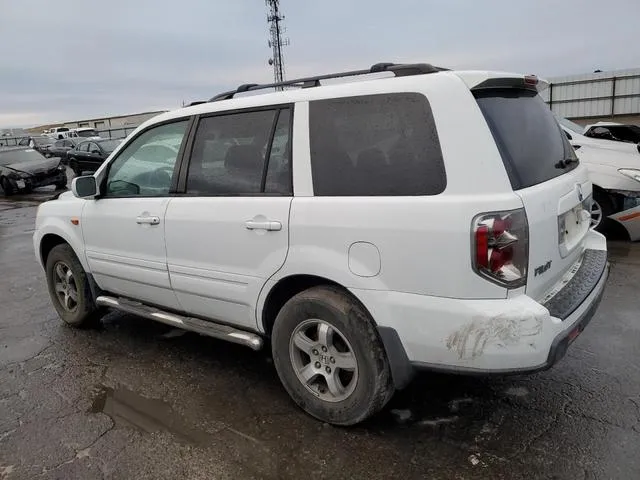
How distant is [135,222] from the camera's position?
150 inches

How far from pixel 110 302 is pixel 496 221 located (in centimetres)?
314

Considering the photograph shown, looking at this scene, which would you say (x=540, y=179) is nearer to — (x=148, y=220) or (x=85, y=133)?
(x=148, y=220)

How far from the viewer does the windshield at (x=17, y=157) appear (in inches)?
701

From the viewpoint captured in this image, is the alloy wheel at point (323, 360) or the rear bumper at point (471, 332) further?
the alloy wheel at point (323, 360)

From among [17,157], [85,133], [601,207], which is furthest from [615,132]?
[85,133]

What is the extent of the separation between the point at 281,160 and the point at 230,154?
467mm

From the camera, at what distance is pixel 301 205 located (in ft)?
9.45

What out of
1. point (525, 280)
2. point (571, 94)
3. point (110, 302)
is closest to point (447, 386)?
point (525, 280)

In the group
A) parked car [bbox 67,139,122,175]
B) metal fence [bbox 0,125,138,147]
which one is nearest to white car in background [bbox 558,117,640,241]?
parked car [bbox 67,139,122,175]

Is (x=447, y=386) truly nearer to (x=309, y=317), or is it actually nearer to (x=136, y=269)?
(x=309, y=317)

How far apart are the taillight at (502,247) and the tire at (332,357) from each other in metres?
0.68

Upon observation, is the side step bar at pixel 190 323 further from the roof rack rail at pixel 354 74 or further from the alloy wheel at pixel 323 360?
the roof rack rail at pixel 354 74

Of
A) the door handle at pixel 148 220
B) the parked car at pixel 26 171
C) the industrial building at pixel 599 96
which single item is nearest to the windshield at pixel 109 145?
the parked car at pixel 26 171

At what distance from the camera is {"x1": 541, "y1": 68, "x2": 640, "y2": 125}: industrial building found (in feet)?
64.1
